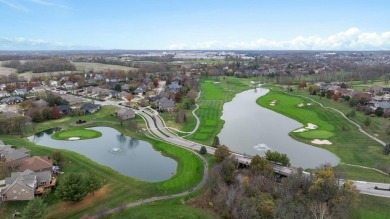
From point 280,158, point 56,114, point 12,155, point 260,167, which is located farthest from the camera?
point 56,114

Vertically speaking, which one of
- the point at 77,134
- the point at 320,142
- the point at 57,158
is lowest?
the point at 77,134

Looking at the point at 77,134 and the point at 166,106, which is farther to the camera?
the point at 166,106

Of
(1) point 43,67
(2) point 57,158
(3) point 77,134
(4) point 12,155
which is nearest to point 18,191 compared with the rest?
(2) point 57,158

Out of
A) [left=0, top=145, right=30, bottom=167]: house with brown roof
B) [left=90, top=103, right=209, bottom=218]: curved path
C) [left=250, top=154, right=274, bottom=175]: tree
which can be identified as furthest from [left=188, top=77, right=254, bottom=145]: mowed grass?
[left=0, top=145, right=30, bottom=167]: house with brown roof

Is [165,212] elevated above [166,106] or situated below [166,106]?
below

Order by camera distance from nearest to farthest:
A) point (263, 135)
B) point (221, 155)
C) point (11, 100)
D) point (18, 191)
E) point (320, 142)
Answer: point (18, 191)
point (221, 155)
point (320, 142)
point (263, 135)
point (11, 100)

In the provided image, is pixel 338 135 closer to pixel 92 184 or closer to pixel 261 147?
pixel 261 147

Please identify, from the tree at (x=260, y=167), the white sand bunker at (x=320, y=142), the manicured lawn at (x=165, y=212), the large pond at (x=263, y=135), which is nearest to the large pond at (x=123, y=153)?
the manicured lawn at (x=165, y=212)
